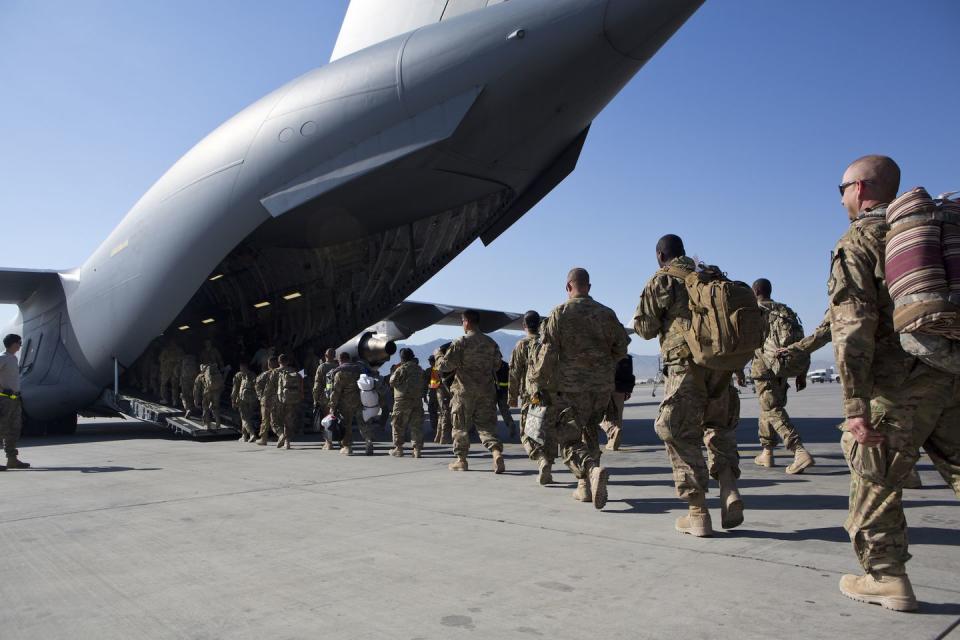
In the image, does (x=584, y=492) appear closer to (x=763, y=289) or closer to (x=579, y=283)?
(x=579, y=283)

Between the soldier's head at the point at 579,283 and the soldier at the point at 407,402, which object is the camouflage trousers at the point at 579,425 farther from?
the soldier at the point at 407,402

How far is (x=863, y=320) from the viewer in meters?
2.70

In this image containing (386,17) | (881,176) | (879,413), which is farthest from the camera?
(386,17)

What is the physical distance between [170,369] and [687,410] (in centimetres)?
1314

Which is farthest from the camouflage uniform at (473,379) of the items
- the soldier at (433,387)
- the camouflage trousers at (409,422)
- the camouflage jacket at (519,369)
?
the soldier at (433,387)

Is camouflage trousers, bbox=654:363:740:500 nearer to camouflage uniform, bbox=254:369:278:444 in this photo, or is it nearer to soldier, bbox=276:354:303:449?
soldier, bbox=276:354:303:449

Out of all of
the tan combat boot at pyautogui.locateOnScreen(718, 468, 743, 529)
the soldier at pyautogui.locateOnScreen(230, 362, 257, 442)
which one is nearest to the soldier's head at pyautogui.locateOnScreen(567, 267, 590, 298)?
the tan combat boot at pyautogui.locateOnScreen(718, 468, 743, 529)

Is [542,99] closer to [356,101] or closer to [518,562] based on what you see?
[356,101]

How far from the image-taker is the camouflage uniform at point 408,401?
879 centimetres

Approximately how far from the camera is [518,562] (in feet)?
11.4

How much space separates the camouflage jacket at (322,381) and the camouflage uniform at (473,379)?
3649mm

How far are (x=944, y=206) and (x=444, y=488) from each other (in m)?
4.46

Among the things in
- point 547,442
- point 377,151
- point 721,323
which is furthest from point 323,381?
point 721,323

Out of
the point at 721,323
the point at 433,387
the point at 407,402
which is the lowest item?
the point at 407,402
